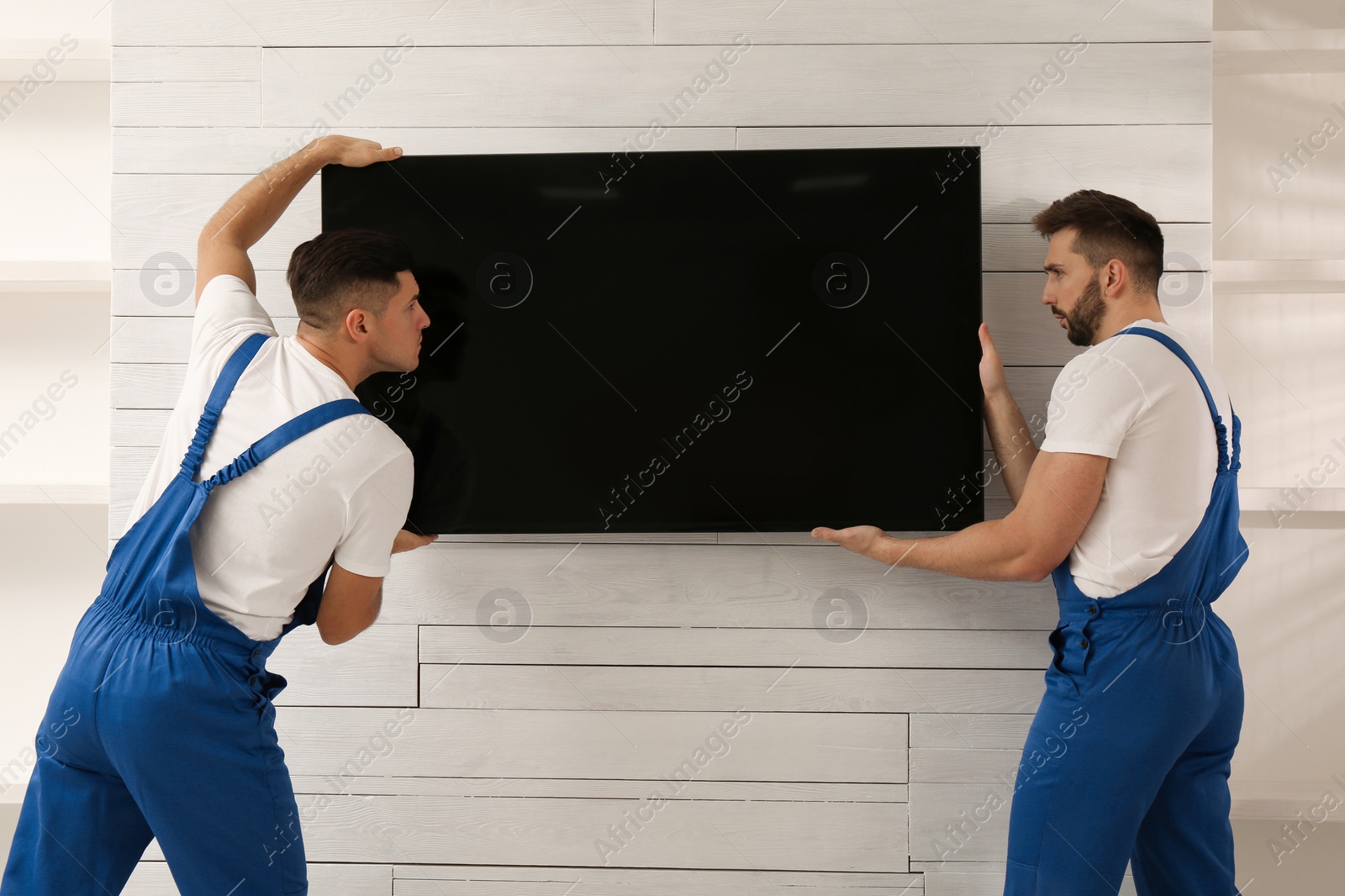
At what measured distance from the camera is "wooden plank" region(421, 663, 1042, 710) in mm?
1692

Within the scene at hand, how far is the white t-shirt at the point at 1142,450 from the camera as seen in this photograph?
133 centimetres

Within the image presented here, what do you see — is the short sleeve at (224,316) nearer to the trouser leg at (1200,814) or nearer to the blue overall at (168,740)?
the blue overall at (168,740)

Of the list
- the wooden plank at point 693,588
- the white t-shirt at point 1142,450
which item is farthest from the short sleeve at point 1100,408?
the wooden plank at point 693,588

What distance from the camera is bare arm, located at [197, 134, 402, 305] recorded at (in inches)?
61.5

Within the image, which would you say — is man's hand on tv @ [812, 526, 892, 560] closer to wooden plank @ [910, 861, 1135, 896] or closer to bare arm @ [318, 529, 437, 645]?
wooden plank @ [910, 861, 1135, 896]

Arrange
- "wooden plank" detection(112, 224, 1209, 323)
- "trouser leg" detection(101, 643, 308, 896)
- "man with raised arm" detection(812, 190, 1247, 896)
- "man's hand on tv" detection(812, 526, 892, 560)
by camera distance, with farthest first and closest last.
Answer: "wooden plank" detection(112, 224, 1209, 323)
"man's hand on tv" detection(812, 526, 892, 560)
"man with raised arm" detection(812, 190, 1247, 896)
"trouser leg" detection(101, 643, 308, 896)

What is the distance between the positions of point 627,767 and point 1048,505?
1.00 meters

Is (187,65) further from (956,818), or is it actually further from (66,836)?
(956,818)

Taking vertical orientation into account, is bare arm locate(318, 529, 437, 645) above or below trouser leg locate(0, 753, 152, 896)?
above

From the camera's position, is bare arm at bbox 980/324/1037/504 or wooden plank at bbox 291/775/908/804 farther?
wooden plank at bbox 291/775/908/804

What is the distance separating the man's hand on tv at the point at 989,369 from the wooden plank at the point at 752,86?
0.50 meters

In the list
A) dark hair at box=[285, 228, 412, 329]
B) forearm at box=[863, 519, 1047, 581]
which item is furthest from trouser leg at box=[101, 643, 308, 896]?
forearm at box=[863, 519, 1047, 581]

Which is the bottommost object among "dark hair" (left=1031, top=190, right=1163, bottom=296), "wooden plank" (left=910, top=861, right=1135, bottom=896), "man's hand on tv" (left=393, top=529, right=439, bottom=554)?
"wooden plank" (left=910, top=861, right=1135, bottom=896)

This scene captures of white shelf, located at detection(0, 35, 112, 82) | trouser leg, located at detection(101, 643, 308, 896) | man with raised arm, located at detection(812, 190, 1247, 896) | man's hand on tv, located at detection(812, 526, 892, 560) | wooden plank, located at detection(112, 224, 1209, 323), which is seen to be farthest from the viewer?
white shelf, located at detection(0, 35, 112, 82)
